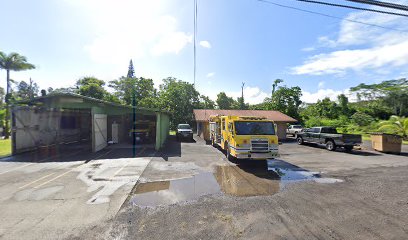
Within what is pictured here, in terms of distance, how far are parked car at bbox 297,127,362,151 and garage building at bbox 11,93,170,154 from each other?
13560 millimetres

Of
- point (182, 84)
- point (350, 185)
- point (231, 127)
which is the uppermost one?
point (182, 84)

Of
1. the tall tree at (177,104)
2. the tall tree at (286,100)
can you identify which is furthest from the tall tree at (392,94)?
the tall tree at (177,104)

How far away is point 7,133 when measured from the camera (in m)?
23.8

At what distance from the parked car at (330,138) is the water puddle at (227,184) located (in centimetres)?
748

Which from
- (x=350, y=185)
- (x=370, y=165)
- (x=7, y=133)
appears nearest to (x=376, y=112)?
(x=370, y=165)

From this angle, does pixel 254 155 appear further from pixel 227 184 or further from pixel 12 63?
pixel 12 63

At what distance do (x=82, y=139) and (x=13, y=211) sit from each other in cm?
1860

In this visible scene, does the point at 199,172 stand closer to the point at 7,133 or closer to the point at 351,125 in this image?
the point at 7,133

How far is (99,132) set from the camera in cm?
1602

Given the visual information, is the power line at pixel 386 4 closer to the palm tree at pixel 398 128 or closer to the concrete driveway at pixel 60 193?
the concrete driveway at pixel 60 193

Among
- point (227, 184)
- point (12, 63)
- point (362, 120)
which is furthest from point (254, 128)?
point (12, 63)

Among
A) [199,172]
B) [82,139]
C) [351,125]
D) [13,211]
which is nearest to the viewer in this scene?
[13,211]

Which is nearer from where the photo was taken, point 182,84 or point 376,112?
point 376,112

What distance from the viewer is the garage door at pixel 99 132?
14.9 m
